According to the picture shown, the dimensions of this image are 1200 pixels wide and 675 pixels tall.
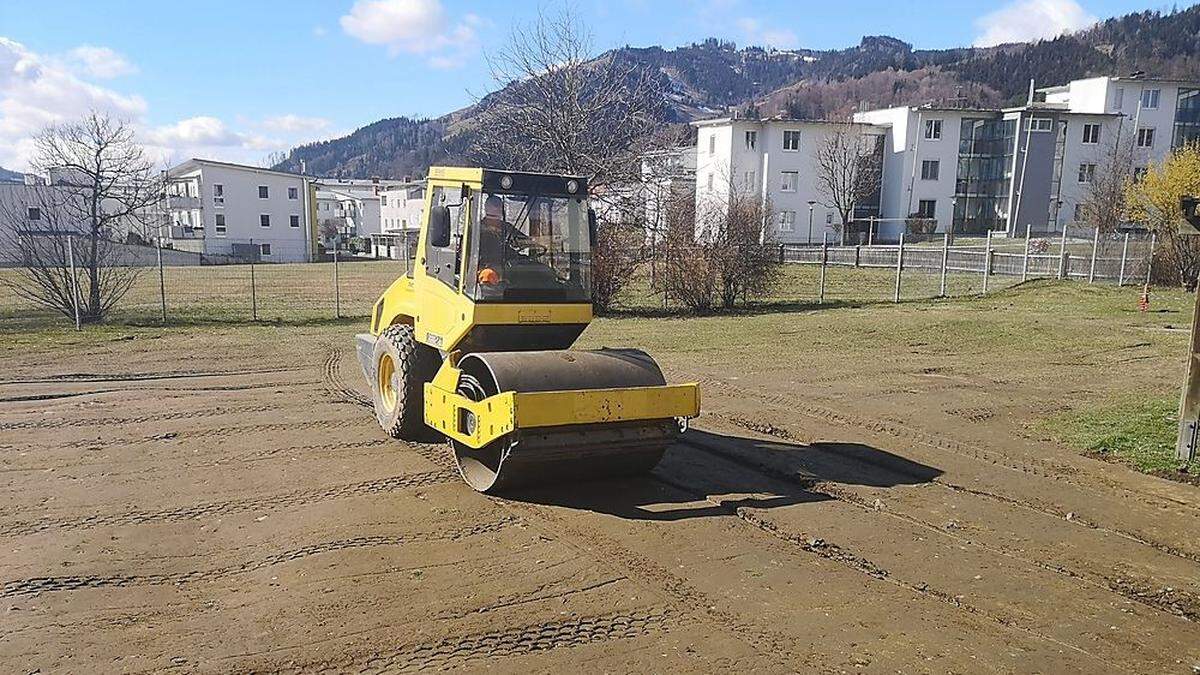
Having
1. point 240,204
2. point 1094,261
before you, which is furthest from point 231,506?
point 240,204

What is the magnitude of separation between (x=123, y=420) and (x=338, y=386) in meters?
2.90

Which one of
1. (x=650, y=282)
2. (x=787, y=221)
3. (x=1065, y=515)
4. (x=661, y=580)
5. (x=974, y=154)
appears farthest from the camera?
(x=974, y=154)

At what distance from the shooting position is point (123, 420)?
9.63m

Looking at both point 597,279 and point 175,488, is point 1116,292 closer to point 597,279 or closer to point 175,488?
point 597,279

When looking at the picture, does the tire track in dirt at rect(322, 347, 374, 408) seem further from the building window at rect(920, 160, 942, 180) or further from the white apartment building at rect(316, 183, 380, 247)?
the white apartment building at rect(316, 183, 380, 247)

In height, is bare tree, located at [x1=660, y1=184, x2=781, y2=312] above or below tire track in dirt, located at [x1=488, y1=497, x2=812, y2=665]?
above

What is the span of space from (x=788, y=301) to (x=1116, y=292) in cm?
936

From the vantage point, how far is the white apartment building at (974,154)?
2324 inches

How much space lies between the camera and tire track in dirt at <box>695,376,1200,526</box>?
23.4 feet

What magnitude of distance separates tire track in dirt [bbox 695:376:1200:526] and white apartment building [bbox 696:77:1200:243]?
49446mm

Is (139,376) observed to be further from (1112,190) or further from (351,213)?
(351,213)

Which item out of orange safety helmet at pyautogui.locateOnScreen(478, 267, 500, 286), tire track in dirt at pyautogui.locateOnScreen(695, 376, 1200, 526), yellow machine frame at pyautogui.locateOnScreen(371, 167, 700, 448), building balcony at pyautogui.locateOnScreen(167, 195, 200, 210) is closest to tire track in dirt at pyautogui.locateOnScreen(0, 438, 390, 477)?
yellow machine frame at pyautogui.locateOnScreen(371, 167, 700, 448)

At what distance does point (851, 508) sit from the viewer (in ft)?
21.9

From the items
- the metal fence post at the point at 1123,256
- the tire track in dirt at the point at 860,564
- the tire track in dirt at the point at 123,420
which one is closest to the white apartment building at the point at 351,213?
the metal fence post at the point at 1123,256
